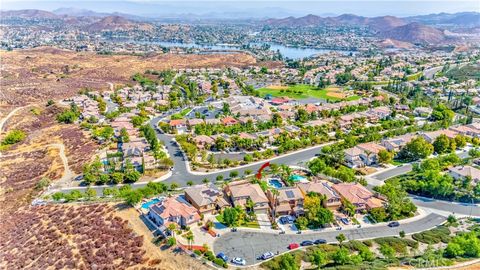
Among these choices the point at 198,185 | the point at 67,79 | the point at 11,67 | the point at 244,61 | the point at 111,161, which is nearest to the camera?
the point at 198,185

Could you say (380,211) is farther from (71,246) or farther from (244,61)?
(244,61)

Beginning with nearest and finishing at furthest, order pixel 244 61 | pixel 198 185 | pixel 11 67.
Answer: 1. pixel 198 185
2. pixel 11 67
3. pixel 244 61

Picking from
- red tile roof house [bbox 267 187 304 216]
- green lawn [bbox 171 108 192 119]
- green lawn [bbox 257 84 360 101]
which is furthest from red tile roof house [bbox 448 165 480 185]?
green lawn [bbox 171 108 192 119]

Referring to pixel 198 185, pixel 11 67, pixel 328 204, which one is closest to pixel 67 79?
pixel 11 67

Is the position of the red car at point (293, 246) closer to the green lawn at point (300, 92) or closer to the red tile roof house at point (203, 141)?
the red tile roof house at point (203, 141)

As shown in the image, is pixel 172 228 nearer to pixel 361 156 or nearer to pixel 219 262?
pixel 219 262

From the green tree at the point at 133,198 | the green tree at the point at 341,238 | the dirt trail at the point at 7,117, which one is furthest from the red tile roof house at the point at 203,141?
the dirt trail at the point at 7,117
